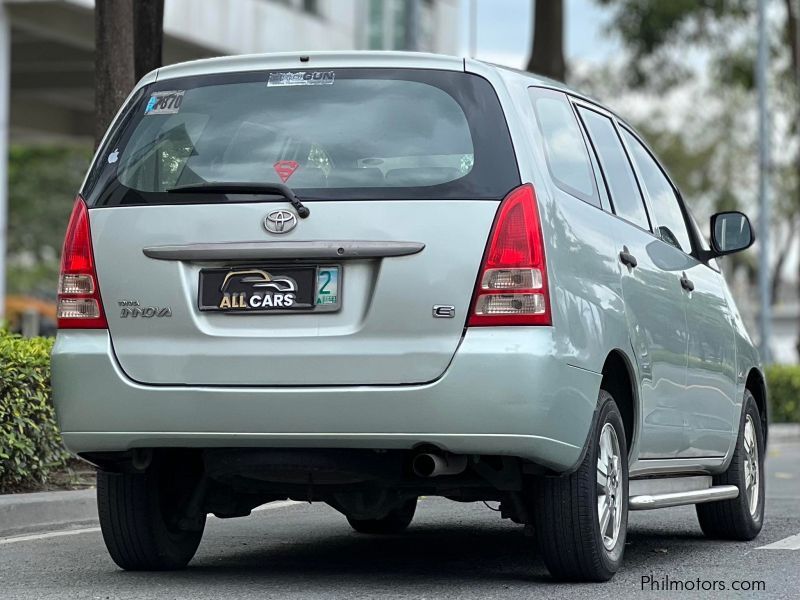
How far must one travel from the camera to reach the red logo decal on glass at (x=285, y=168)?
5871 mm

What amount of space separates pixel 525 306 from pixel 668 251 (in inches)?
73.7

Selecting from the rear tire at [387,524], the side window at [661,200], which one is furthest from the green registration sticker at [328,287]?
the rear tire at [387,524]

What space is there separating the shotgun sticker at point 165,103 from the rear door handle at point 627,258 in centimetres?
180

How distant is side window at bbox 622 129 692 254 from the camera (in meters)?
7.44

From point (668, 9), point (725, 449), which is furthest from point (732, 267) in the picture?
point (725, 449)

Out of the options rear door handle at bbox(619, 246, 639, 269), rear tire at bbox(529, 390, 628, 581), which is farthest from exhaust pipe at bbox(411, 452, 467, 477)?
rear door handle at bbox(619, 246, 639, 269)

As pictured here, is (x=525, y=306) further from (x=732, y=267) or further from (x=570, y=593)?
(x=732, y=267)

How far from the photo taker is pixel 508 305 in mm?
5617

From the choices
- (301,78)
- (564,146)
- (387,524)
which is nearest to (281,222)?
(301,78)

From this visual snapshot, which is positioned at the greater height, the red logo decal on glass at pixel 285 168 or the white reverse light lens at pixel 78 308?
the red logo decal on glass at pixel 285 168

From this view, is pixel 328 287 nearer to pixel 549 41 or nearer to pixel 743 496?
pixel 743 496

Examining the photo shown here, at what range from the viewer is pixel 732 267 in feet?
207

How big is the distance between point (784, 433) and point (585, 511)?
1669 cm

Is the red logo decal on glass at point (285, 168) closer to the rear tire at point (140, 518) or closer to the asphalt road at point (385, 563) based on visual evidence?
the rear tire at point (140, 518)
